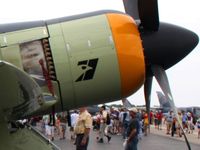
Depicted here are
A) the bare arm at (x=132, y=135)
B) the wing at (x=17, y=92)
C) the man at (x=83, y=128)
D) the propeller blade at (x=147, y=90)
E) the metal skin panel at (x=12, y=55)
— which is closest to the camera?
the wing at (x=17, y=92)

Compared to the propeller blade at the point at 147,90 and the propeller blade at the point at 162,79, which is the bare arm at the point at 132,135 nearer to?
the propeller blade at the point at 147,90

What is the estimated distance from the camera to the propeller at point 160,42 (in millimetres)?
7160

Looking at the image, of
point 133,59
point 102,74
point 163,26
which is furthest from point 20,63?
point 163,26

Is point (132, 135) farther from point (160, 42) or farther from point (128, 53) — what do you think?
point (128, 53)

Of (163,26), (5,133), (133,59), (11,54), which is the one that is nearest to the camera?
(5,133)

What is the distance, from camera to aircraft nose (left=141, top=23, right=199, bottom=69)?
7.13 m

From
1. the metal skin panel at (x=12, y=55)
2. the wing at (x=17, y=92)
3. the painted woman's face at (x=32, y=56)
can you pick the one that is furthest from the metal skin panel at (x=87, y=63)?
the wing at (x=17, y=92)

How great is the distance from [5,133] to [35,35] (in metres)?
1.52

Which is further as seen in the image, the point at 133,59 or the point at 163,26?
the point at 163,26

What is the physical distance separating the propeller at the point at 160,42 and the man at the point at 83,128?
4.03 meters

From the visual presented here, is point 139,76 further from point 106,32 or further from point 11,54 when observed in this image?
point 11,54

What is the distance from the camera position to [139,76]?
22.7 ft

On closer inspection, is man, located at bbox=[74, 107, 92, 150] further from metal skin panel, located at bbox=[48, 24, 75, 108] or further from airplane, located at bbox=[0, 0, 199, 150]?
metal skin panel, located at bbox=[48, 24, 75, 108]

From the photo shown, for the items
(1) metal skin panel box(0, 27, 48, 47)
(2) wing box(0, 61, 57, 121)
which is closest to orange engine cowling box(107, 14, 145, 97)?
(1) metal skin panel box(0, 27, 48, 47)
